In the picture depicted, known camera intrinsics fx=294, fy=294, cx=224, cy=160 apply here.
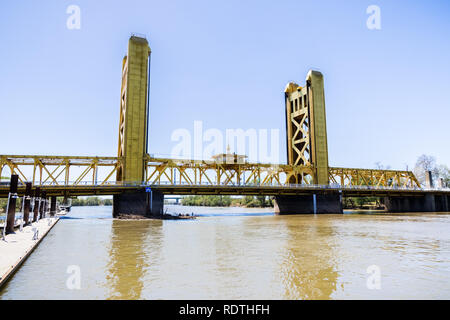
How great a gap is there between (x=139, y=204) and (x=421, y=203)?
207 ft

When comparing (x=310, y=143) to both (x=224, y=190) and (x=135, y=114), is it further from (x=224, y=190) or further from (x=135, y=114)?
(x=135, y=114)

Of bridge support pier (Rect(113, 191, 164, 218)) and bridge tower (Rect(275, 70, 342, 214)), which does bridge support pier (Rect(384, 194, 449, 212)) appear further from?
bridge support pier (Rect(113, 191, 164, 218))

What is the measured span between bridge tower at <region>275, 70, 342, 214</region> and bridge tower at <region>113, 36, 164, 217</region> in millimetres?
28890

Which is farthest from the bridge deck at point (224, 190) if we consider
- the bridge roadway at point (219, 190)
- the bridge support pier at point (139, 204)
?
the bridge support pier at point (139, 204)

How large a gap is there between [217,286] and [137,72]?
44426mm

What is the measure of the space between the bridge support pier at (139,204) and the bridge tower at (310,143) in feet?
91.6

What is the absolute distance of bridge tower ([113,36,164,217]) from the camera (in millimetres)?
41469

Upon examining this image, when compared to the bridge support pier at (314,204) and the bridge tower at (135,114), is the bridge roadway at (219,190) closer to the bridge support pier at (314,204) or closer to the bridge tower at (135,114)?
the bridge support pier at (314,204)

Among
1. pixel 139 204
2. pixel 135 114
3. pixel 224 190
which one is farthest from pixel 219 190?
pixel 135 114

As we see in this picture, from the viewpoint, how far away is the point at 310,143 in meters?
62.5

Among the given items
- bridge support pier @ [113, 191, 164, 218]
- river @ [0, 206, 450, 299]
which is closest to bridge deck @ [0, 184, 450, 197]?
bridge support pier @ [113, 191, 164, 218]

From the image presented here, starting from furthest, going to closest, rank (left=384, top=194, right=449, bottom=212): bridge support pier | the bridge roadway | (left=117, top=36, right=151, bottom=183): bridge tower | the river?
(left=384, top=194, right=449, bottom=212): bridge support pier, (left=117, top=36, right=151, bottom=183): bridge tower, the bridge roadway, the river

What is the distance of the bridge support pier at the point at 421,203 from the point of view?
216 ft
